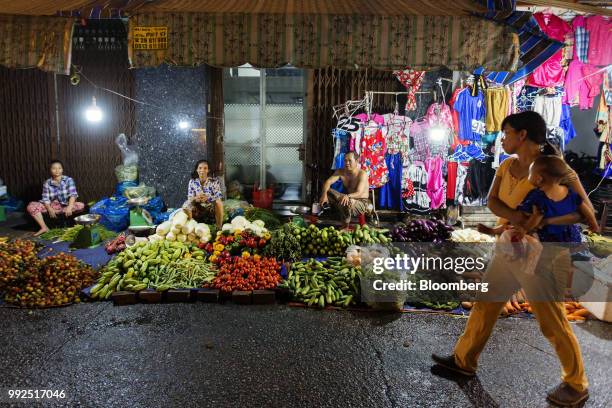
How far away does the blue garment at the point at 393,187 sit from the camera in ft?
29.6

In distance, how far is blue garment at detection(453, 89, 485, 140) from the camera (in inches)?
339

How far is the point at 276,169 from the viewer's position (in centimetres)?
1032

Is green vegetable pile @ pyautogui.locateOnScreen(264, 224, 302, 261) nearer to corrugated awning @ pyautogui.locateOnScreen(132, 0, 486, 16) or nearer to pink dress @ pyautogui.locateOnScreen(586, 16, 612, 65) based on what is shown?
corrugated awning @ pyautogui.locateOnScreen(132, 0, 486, 16)

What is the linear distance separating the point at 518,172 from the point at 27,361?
467 centimetres

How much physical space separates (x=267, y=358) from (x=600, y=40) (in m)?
7.98

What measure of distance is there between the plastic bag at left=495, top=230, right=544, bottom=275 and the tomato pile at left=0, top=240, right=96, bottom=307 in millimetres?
4867

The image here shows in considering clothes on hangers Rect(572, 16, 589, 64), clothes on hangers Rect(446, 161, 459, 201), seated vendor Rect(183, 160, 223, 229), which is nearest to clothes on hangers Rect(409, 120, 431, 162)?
clothes on hangers Rect(446, 161, 459, 201)

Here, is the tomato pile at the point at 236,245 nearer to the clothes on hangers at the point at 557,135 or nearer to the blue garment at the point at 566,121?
the clothes on hangers at the point at 557,135

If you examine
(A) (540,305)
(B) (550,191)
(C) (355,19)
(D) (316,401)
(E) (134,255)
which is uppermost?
(C) (355,19)

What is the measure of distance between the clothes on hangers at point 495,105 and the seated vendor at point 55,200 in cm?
851

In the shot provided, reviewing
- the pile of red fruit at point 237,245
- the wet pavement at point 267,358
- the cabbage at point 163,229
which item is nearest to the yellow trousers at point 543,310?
the wet pavement at point 267,358

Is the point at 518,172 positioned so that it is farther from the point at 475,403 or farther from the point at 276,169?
the point at 276,169

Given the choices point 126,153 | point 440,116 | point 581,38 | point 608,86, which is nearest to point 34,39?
point 126,153

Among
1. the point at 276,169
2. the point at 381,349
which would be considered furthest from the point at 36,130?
the point at 381,349
